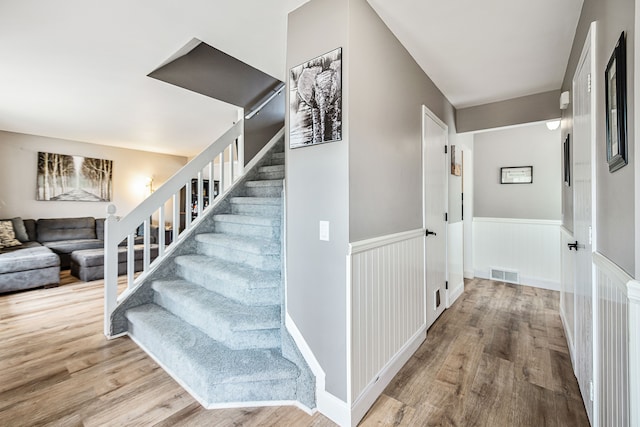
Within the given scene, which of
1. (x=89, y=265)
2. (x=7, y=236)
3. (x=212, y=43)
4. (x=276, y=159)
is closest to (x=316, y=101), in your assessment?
(x=212, y=43)

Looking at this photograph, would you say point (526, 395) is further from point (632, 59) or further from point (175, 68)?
point (175, 68)

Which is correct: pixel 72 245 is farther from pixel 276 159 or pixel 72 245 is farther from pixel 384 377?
pixel 384 377

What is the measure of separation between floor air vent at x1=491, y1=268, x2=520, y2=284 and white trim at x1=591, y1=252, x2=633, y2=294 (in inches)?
127

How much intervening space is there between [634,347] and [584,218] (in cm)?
112

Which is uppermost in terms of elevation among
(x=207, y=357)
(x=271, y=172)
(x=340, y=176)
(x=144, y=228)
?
(x=271, y=172)

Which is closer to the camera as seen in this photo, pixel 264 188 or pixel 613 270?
pixel 613 270

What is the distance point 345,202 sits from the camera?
4.96 ft

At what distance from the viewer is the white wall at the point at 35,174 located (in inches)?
186

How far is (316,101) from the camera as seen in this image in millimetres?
1615

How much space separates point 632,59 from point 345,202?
3.67 ft

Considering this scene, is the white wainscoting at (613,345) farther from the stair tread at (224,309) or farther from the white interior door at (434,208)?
the stair tread at (224,309)

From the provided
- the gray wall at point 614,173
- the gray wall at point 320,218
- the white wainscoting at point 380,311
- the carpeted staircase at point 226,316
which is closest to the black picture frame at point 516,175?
the white wainscoting at point 380,311

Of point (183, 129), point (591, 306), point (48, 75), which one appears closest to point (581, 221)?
point (591, 306)

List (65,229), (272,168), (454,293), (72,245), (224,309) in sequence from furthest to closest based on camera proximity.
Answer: (65,229)
(72,245)
(272,168)
(454,293)
(224,309)
